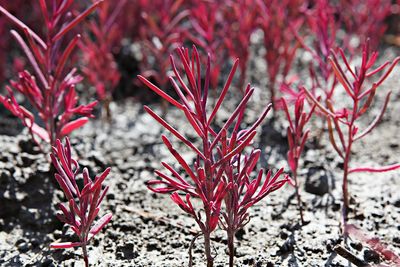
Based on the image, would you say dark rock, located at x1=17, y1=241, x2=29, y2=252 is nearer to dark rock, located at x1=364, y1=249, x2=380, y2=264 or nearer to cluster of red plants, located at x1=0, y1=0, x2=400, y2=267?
cluster of red plants, located at x1=0, y1=0, x2=400, y2=267

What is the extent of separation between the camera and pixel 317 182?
260 centimetres

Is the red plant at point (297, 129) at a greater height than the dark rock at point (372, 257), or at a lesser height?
greater

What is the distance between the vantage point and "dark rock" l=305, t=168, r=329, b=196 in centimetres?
256

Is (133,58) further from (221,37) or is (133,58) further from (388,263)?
(388,263)

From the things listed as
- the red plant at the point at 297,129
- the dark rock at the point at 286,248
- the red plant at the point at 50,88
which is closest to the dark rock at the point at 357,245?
the dark rock at the point at 286,248

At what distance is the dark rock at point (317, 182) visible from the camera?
2.56 m

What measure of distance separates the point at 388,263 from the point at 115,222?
45.8 inches

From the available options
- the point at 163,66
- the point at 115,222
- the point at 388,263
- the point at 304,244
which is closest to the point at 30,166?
the point at 115,222

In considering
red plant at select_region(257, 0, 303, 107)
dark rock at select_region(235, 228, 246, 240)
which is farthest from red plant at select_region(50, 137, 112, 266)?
red plant at select_region(257, 0, 303, 107)

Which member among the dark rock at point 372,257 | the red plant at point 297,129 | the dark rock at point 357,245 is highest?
the red plant at point 297,129

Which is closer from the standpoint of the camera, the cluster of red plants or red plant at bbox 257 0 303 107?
the cluster of red plants

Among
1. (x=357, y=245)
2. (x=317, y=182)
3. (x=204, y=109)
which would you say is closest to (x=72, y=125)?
(x=204, y=109)

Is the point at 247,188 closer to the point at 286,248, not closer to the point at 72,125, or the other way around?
the point at 286,248

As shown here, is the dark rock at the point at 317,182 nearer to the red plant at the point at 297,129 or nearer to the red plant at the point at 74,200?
the red plant at the point at 297,129
